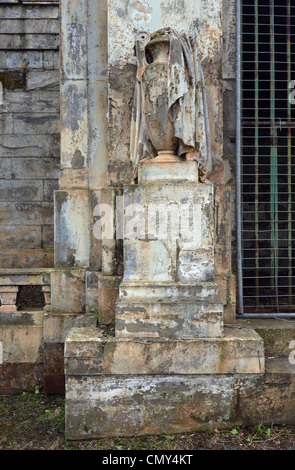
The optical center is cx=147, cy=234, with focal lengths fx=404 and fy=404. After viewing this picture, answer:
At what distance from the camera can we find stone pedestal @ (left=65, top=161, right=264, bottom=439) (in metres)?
3.27

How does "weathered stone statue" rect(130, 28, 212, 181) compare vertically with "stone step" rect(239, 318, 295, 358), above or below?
above

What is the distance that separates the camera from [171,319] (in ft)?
11.0

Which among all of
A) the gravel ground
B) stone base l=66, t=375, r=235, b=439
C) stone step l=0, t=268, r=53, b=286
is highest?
stone step l=0, t=268, r=53, b=286

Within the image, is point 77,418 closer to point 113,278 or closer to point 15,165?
point 113,278

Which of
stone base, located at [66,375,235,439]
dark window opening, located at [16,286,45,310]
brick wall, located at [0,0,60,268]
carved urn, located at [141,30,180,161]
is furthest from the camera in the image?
brick wall, located at [0,0,60,268]

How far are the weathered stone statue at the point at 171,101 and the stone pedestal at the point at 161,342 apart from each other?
1.35 ft

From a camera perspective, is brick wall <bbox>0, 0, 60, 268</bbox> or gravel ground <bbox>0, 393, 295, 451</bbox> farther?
brick wall <bbox>0, 0, 60, 268</bbox>

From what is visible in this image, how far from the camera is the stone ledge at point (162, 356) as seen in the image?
3275 mm

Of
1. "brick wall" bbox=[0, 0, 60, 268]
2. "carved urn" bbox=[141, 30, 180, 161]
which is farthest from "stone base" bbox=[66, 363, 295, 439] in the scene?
"brick wall" bbox=[0, 0, 60, 268]

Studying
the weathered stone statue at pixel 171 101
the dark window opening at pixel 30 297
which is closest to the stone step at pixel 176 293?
the weathered stone statue at pixel 171 101

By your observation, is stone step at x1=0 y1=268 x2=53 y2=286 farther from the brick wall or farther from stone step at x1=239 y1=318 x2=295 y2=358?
stone step at x1=239 y1=318 x2=295 y2=358

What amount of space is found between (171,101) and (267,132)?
13.1 ft

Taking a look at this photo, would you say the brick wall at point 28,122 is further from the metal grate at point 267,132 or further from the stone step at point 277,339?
the stone step at point 277,339
